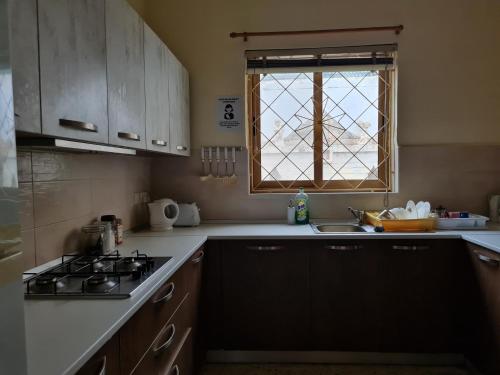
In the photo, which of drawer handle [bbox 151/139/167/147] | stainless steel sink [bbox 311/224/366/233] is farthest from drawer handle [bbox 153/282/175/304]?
stainless steel sink [bbox 311/224/366/233]

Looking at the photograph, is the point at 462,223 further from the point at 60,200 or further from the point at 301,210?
the point at 60,200

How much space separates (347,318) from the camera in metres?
2.07

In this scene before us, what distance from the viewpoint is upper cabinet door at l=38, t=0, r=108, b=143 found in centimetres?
100

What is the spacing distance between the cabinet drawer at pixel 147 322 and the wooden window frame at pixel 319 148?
1.39 meters

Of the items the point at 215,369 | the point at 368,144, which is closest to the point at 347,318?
the point at 215,369

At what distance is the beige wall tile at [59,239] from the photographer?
4.69 ft

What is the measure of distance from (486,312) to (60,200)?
7.29 ft

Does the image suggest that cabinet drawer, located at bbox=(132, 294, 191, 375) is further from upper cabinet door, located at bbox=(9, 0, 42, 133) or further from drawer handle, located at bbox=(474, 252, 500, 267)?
drawer handle, located at bbox=(474, 252, 500, 267)

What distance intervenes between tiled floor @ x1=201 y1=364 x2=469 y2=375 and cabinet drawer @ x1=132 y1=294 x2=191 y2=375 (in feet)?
1.98

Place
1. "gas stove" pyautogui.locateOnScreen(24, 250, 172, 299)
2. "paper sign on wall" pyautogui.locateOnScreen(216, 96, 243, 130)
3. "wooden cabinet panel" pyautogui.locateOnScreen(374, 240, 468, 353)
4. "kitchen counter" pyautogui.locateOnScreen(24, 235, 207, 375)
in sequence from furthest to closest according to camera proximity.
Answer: "paper sign on wall" pyautogui.locateOnScreen(216, 96, 243, 130) < "wooden cabinet panel" pyautogui.locateOnScreen(374, 240, 468, 353) < "gas stove" pyautogui.locateOnScreen(24, 250, 172, 299) < "kitchen counter" pyautogui.locateOnScreen(24, 235, 207, 375)

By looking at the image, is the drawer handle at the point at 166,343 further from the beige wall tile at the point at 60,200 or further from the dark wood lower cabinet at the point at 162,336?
the beige wall tile at the point at 60,200

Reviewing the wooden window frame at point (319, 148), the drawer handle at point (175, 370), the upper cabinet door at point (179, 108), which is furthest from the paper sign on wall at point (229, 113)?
the drawer handle at point (175, 370)

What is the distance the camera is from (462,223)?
223cm

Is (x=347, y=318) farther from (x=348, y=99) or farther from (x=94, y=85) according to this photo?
(x=94, y=85)
